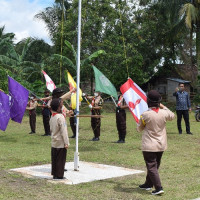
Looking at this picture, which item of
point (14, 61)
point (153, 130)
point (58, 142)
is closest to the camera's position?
point (153, 130)

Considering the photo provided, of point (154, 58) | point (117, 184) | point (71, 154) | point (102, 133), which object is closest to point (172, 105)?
point (154, 58)

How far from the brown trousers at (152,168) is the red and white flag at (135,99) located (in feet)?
7.55

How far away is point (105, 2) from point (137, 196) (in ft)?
82.3

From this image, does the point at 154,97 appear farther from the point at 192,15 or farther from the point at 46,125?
the point at 192,15

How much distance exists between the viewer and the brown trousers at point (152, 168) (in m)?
6.13

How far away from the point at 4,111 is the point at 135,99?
3.74 meters

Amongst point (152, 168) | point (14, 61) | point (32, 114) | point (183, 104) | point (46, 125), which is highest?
point (14, 61)

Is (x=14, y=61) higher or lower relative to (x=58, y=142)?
higher

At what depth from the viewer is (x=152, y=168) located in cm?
620

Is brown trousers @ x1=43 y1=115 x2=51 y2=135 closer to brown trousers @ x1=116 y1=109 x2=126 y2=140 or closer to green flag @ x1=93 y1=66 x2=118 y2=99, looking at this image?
brown trousers @ x1=116 y1=109 x2=126 y2=140

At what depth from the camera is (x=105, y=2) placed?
29.5m

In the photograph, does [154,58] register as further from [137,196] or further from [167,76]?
[137,196]

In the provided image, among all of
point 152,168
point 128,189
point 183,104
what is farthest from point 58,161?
point 183,104

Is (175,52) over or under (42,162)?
over
